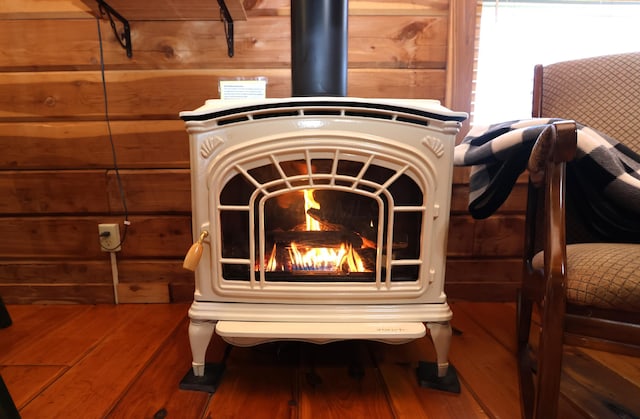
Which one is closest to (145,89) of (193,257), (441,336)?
(193,257)

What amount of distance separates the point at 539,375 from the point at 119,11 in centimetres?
149

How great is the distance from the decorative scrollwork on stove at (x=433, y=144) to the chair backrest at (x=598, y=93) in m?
0.41

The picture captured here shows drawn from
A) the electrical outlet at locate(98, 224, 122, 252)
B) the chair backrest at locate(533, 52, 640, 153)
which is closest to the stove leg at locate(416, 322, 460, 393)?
the chair backrest at locate(533, 52, 640, 153)

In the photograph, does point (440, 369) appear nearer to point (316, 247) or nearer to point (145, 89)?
point (316, 247)

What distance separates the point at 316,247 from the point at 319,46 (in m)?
0.53

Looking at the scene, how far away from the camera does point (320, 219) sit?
2.86 ft

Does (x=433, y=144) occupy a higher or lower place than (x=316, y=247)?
higher

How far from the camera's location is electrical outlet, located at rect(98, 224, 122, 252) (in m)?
1.29

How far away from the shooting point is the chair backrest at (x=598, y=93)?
863 millimetres

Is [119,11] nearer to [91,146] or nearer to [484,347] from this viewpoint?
[91,146]

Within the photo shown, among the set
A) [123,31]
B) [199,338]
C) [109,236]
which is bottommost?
[199,338]

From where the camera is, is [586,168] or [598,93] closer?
[586,168]

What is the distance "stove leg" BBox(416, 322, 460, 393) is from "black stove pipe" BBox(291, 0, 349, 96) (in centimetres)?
65

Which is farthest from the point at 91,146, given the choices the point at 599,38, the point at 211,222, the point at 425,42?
the point at 599,38
